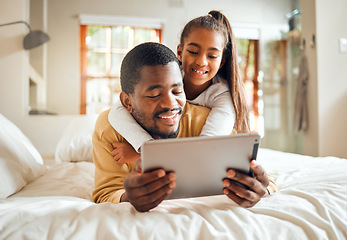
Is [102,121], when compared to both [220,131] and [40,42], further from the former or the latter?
[40,42]

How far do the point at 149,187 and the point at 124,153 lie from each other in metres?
0.28

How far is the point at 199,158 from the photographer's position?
23.1 inches

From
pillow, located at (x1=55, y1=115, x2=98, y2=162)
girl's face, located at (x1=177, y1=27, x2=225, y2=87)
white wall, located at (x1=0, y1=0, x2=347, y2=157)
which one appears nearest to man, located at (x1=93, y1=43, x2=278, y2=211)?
girl's face, located at (x1=177, y1=27, x2=225, y2=87)

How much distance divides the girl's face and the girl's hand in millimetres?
382

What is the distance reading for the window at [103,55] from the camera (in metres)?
4.09

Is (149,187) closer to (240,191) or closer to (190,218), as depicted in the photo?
(190,218)

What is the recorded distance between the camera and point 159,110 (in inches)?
30.5

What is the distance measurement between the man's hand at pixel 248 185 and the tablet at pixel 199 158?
15mm

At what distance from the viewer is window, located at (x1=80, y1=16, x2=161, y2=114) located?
409 centimetres

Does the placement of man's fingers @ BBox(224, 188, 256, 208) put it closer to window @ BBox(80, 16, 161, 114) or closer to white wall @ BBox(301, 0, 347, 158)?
white wall @ BBox(301, 0, 347, 158)

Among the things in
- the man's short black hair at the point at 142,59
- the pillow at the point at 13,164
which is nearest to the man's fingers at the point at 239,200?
the man's short black hair at the point at 142,59

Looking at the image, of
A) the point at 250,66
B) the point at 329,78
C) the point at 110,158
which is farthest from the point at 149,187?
the point at 250,66

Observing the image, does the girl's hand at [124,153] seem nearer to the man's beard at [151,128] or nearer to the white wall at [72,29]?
the man's beard at [151,128]

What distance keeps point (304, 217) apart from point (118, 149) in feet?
1.79
